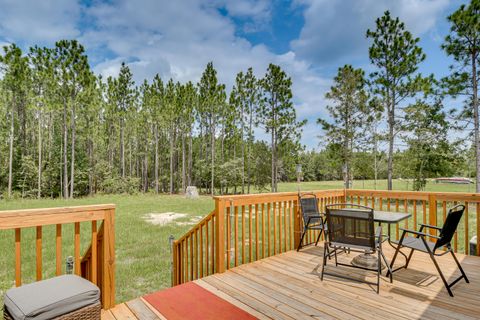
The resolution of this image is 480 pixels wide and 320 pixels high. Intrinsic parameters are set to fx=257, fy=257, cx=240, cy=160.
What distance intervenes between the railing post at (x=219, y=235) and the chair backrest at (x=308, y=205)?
4.78 ft

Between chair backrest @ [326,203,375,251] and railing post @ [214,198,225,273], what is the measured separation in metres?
1.27

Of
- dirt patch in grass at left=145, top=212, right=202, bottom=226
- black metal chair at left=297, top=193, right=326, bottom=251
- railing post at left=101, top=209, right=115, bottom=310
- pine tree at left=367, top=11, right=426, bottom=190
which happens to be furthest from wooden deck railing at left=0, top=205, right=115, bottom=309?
pine tree at left=367, top=11, right=426, bottom=190

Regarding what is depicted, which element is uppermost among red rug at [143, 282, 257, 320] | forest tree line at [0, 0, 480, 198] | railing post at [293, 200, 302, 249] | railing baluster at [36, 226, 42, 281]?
forest tree line at [0, 0, 480, 198]

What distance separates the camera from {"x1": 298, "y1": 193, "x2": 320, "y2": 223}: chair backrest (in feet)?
13.2

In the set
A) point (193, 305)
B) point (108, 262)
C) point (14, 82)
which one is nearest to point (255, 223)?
point (193, 305)

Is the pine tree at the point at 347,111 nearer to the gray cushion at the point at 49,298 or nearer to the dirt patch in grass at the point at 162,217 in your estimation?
the dirt patch in grass at the point at 162,217

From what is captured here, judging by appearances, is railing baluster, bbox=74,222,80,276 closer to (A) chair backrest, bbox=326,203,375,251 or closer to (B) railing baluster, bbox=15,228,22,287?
(B) railing baluster, bbox=15,228,22,287

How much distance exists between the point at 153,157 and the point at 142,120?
16.0ft

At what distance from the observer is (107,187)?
70.4ft

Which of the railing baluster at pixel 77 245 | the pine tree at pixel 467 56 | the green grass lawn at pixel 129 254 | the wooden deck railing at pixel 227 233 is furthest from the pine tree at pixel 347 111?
the railing baluster at pixel 77 245

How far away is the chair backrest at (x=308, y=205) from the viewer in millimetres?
4016

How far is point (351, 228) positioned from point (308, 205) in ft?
4.08

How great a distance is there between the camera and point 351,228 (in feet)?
9.43

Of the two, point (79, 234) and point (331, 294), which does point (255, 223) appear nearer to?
A: point (331, 294)
